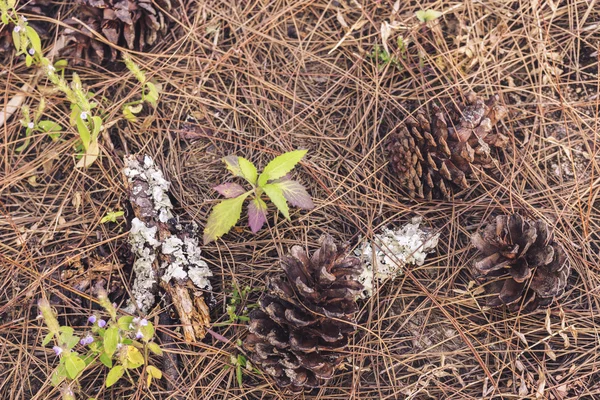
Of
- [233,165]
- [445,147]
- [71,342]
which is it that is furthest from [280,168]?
[71,342]

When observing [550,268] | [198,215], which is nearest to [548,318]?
[550,268]

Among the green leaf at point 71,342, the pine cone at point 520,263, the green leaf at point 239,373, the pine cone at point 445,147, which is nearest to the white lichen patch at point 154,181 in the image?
the green leaf at point 71,342

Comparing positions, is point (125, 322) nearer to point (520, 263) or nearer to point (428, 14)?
point (520, 263)

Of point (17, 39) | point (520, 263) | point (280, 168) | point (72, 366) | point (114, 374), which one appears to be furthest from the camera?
point (17, 39)

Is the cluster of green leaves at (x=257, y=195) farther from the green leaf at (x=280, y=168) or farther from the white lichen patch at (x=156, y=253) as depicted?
the white lichen patch at (x=156, y=253)

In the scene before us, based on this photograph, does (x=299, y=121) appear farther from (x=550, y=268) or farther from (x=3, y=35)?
(x=3, y=35)

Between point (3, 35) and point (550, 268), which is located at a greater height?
point (3, 35)
